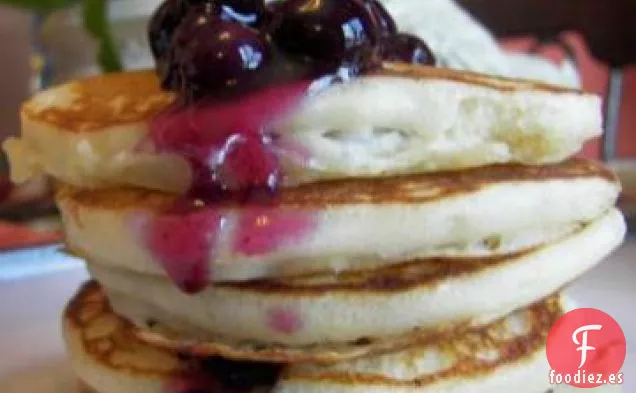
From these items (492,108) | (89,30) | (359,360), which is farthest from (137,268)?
(89,30)

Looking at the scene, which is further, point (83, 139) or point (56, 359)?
point (56, 359)

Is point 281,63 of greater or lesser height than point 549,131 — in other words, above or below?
above

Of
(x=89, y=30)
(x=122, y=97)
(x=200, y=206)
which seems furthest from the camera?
(x=89, y=30)

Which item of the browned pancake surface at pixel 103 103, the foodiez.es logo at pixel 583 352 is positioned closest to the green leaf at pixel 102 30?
the browned pancake surface at pixel 103 103

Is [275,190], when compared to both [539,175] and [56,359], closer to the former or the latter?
[539,175]

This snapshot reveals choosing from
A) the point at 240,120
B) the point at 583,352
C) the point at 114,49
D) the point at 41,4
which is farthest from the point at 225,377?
the point at 41,4

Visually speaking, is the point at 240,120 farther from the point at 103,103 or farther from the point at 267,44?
the point at 103,103
